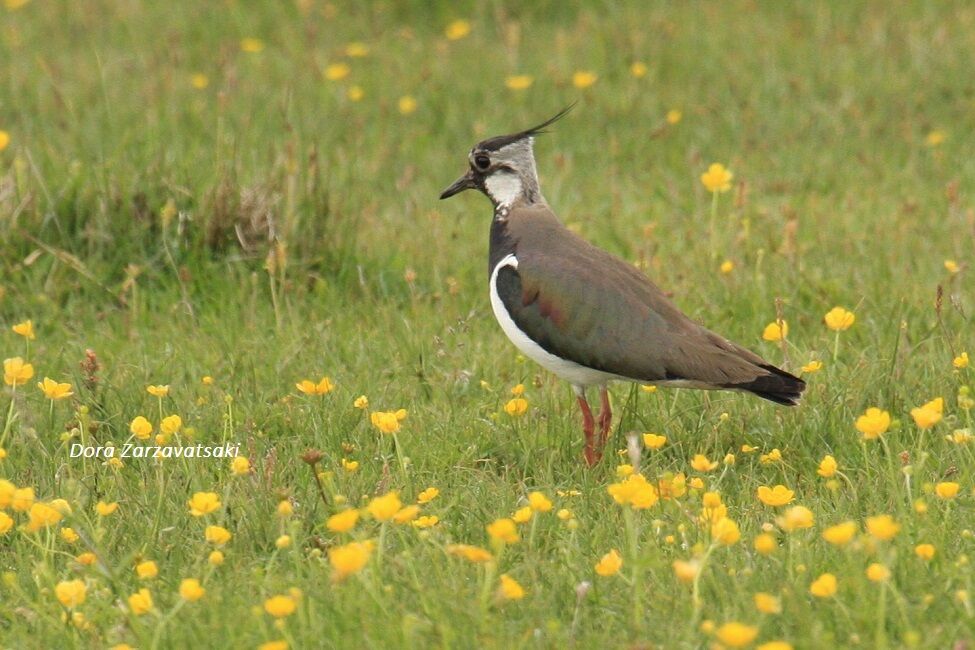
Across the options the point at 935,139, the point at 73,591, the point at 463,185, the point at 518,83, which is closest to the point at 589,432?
the point at 463,185

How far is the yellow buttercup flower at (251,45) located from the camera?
9.70 m

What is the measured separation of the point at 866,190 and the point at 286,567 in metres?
4.64

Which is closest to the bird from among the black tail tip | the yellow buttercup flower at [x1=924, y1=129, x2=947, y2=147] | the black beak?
the black tail tip

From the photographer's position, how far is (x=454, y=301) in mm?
6414

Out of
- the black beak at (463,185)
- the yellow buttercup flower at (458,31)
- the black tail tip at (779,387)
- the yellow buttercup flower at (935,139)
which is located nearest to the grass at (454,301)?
the yellow buttercup flower at (935,139)

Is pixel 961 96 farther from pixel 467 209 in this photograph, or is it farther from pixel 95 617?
pixel 95 617

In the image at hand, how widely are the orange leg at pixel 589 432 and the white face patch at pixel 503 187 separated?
91 cm

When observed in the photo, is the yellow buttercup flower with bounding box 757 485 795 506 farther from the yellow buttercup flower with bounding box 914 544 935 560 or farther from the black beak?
the black beak

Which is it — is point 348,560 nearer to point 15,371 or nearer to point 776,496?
point 776,496

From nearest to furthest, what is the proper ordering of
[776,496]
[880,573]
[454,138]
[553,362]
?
[880,573] → [776,496] → [553,362] → [454,138]

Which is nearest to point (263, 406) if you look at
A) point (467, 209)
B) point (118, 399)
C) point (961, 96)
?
point (118, 399)

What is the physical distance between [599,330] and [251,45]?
5.39 m

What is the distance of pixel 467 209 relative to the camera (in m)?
7.91

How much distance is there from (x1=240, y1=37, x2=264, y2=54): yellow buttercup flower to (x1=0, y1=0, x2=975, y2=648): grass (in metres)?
0.09
